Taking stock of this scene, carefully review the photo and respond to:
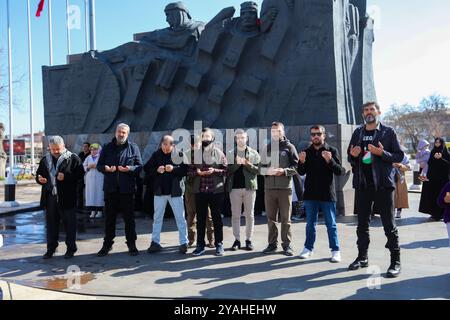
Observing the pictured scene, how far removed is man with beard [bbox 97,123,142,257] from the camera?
609 cm

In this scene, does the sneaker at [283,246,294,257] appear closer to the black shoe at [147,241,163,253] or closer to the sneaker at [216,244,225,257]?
the sneaker at [216,244,225,257]

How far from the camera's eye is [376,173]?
4824 millimetres

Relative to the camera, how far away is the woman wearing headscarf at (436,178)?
837 centimetres

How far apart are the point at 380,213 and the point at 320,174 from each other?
2.93 ft

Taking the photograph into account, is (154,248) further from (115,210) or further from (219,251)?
(219,251)

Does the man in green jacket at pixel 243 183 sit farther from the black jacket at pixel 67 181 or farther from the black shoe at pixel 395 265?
the black jacket at pixel 67 181

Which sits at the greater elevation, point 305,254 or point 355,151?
point 355,151

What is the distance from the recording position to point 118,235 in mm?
7578

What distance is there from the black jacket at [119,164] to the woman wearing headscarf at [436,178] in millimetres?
5518

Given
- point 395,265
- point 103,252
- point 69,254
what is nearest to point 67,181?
point 69,254
